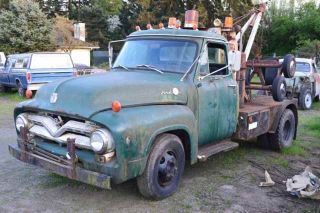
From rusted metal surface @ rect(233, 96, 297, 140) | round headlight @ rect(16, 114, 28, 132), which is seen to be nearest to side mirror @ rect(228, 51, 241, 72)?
rusted metal surface @ rect(233, 96, 297, 140)

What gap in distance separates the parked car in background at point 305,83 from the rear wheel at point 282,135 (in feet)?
19.7

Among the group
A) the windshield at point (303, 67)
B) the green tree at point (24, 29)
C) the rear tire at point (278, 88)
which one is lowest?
the rear tire at point (278, 88)

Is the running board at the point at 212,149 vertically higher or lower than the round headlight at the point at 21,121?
lower

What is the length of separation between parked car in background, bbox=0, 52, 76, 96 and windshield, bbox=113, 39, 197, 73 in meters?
10.8

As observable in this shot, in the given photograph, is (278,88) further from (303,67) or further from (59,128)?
(303,67)

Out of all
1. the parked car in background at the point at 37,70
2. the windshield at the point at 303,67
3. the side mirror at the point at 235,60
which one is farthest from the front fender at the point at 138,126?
the parked car in background at the point at 37,70

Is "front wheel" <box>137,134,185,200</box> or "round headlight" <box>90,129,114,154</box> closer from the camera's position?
"round headlight" <box>90,129,114,154</box>

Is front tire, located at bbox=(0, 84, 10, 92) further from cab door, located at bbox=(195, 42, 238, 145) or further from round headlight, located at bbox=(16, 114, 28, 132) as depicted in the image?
cab door, located at bbox=(195, 42, 238, 145)

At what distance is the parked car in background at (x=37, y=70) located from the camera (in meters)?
17.0

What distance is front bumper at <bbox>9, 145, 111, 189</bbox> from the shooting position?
4.72 metres

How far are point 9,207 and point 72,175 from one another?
3.19ft

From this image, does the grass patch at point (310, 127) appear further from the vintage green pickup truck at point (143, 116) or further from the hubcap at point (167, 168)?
the hubcap at point (167, 168)

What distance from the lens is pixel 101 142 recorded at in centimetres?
466

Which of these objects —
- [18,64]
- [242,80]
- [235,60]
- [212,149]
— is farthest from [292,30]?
[212,149]
